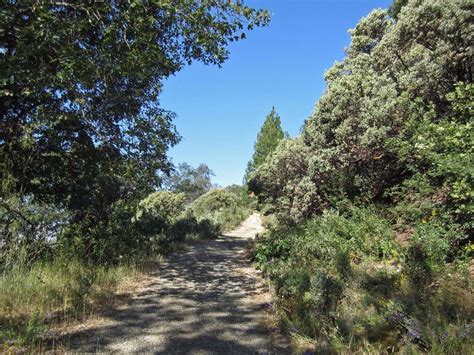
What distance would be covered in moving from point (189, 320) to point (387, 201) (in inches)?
286

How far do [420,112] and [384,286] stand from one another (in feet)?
16.3

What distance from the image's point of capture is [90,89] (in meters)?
7.23

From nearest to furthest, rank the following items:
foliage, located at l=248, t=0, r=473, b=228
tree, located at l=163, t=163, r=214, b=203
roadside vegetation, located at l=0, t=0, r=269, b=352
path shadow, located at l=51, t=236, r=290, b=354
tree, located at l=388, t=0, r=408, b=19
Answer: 1. path shadow, located at l=51, t=236, r=290, b=354
2. roadside vegetation, located at l=0, t=0, r=269, b=352
3. foliage, located at l=248, t=0, r=473, b=228
4. tree, located at l=388, t=0, r=408, b=19
5. tree, located at l=163, t=163, r=214, b=203

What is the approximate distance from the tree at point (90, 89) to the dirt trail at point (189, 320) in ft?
8.11

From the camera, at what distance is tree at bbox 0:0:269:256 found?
5.79 metres

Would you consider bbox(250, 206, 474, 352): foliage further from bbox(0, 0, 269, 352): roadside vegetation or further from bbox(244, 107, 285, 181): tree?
bbox(244, 107, 285, 181): tree

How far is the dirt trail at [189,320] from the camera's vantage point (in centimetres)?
412

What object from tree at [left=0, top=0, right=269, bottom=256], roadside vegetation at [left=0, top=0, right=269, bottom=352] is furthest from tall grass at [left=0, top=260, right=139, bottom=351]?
tree at [left=0, top=0, right=269, bottom=256]

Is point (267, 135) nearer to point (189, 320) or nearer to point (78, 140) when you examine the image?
point (78, 140)

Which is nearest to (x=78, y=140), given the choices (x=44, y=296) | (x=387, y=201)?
(x=44, y=296)

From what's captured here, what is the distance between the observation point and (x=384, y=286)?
4988 millimetres

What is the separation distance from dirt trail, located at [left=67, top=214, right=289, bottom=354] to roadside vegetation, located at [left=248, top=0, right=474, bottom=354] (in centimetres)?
48

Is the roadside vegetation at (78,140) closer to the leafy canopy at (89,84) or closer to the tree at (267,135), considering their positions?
the leafy canopy at (89,84)

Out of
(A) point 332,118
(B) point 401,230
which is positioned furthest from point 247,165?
(B) point 401,230
